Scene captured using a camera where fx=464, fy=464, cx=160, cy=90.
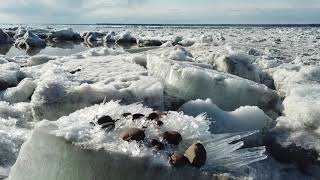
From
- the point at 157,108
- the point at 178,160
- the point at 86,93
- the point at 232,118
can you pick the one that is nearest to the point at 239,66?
the point at 157,108

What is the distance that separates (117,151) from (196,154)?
530 millimetres

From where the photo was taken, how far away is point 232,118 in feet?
15.2

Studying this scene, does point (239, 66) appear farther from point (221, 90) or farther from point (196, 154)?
point (196, 154)

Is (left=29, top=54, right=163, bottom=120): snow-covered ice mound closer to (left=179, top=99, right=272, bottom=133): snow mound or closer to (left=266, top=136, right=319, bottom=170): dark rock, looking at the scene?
(left=179, top=99, right=272, bottom=133): snow mound

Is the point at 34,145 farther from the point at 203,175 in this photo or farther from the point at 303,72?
the point at 303,72

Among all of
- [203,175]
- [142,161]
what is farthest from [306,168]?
[142,161]

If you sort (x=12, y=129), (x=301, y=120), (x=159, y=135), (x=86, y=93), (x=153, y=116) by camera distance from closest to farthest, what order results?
(x=159, y=135), (x=153, y=116), (x=301, y=120), (x=86, y=93), (x=12, y=129)

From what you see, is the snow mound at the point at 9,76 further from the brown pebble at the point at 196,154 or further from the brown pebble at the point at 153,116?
the brown pebble at the point at 196,154

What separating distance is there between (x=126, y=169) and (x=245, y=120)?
191cm

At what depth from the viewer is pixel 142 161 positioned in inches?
121

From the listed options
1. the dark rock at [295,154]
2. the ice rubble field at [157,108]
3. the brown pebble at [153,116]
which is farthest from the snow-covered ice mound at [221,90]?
the brown pebble at [153,116]

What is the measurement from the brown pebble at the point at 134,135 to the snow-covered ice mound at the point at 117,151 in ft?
0.07

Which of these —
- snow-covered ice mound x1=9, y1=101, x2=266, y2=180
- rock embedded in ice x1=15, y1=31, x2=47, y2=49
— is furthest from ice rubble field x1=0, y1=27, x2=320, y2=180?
rock embedded in ice x1=15, y1=31, x2=47, y2=49

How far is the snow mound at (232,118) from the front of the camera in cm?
451
